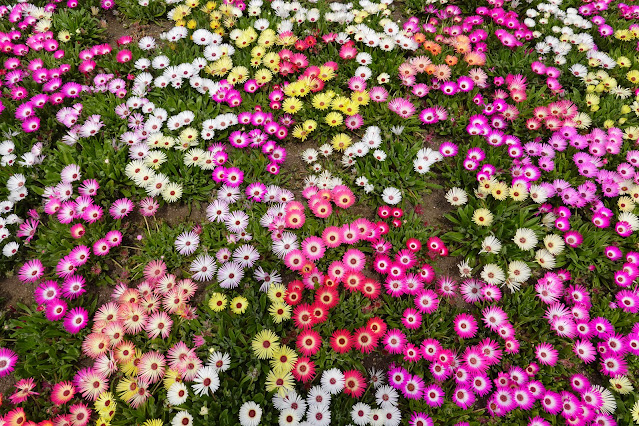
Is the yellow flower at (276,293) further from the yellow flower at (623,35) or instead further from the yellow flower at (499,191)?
the yellow flower at (623,35)

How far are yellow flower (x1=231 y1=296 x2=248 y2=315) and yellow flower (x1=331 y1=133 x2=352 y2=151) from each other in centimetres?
193

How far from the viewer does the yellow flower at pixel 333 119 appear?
13.8 feet

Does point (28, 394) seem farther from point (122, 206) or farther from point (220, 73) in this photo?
point (220, 73)

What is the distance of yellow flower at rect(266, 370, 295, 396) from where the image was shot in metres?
2.80

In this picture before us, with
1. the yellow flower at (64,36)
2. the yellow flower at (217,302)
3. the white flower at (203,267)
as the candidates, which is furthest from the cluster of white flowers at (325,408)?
the yellow flower at (64,36)

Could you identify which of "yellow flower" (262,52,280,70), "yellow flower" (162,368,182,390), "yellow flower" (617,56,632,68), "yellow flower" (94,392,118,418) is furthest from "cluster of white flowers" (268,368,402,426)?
"yellow flower" (617,56,632,68)

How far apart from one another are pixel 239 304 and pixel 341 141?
2.03 m

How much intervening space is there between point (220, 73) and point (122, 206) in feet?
6.59

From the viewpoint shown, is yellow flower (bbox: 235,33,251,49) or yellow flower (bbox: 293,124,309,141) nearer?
yellow flower (bbox: 293,124,309,141)

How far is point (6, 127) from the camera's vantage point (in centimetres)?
406

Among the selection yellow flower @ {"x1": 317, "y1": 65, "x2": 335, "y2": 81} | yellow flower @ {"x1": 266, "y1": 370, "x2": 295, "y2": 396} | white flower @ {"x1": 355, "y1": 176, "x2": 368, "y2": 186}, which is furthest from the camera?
yellow flower @ {"x1": 317, "y1": 65, "x2": 335, "y2": 81}

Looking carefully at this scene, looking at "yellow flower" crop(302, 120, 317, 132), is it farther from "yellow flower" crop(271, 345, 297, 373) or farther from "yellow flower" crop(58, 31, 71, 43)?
"yellow flower" crop(58, 31, 71, 43)

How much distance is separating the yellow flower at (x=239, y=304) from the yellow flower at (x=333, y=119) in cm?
215

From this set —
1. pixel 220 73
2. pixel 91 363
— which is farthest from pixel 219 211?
pixel 220 73
